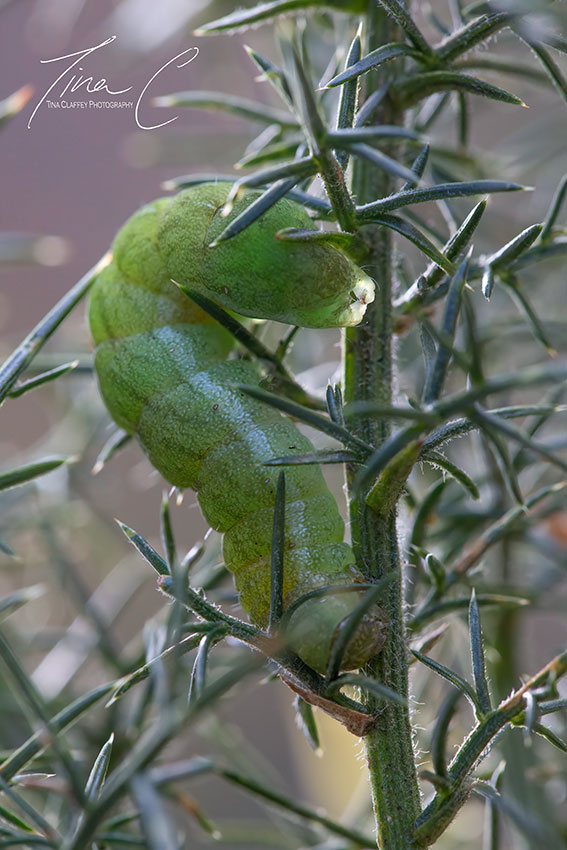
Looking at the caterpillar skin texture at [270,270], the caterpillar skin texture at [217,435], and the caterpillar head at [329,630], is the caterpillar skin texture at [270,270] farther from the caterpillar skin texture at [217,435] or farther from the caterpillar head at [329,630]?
the caterpillar head at [329,630]

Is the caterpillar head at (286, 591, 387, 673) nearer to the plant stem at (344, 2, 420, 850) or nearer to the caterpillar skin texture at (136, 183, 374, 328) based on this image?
the plant stem at (344, 2, 420, 850)

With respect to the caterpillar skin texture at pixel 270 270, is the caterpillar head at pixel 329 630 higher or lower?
lower

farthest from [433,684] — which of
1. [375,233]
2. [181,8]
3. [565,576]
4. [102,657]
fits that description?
[181,8]

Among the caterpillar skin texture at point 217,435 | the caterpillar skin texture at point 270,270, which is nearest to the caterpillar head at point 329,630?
the caterpillar skin texture at point 217,435

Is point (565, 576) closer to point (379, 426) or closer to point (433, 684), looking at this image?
point (433, 684)

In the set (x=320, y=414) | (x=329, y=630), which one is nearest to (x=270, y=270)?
(x=320, y=414)
